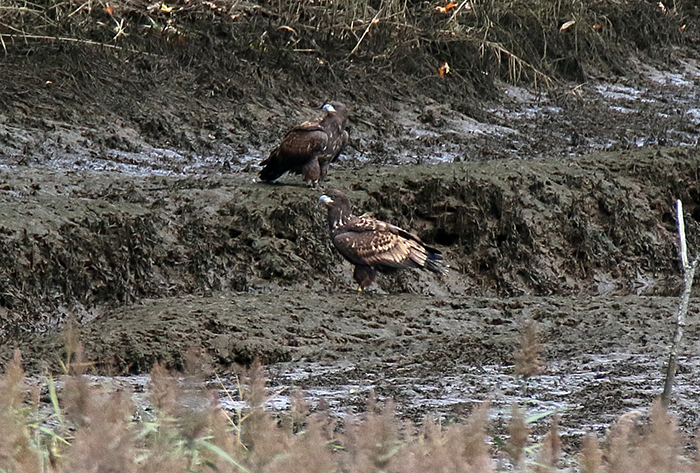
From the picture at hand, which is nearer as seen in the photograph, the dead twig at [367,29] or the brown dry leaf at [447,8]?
the dead twig at [367,29]

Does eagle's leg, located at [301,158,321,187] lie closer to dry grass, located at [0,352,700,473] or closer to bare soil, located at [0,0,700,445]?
bare soil, located at [0,0,700,445]

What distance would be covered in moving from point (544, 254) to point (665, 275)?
4.34ft

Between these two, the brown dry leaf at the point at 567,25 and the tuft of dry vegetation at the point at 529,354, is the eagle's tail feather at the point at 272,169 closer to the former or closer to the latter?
the tuft of dry vegetation at the point at 529,354

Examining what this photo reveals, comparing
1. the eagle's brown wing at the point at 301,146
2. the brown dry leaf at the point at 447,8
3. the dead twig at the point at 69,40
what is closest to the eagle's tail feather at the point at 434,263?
the eagle's brown wing at the point at 301,146

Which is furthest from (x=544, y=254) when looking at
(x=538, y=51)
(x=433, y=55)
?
(x=538, y=51)

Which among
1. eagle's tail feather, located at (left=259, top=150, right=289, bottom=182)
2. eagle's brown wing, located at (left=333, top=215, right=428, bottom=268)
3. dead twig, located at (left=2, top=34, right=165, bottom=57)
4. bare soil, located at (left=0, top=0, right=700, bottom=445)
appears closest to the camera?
bare soil, located at (left=0, top=0, right=700, bottom=445)

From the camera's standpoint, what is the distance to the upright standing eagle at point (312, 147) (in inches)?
359

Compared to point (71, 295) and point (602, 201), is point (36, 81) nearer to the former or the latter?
point (71, 295)

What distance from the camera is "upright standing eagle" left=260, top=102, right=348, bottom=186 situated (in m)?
9.12

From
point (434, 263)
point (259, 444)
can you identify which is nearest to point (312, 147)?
point (434, 263)

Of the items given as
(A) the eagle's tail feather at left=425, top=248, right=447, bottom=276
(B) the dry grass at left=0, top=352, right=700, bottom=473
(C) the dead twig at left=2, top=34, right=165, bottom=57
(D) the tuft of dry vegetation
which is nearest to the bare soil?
(C) the dead twig at left=2, top=34, right=165, bottom=57

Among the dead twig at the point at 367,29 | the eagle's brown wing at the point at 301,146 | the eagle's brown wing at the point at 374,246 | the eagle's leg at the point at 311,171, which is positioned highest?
the dead twig at the point at 367,29

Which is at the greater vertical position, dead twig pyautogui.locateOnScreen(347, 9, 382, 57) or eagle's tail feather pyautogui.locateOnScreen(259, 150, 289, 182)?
dead twig pyautogui.locateOnScreen(347, 9, 382, 57)

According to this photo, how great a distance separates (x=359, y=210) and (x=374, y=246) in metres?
1.70
